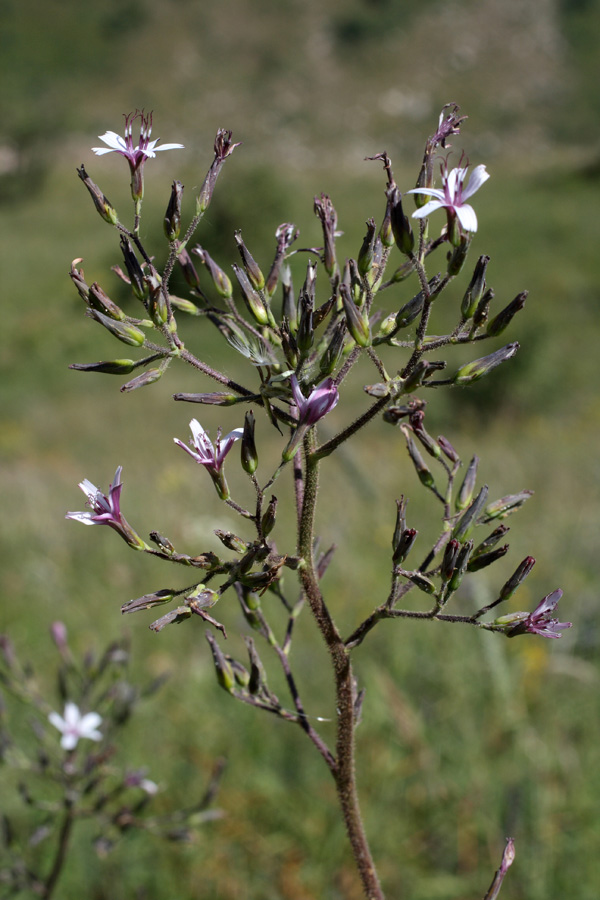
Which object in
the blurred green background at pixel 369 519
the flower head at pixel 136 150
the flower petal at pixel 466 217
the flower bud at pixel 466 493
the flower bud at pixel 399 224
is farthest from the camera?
the blurred green background at pixel 369 519

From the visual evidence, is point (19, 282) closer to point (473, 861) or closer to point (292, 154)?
point (292, 154)

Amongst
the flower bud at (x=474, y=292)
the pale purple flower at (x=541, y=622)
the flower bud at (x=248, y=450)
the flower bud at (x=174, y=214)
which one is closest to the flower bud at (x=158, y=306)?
the flower bud at (x=174, y=214)

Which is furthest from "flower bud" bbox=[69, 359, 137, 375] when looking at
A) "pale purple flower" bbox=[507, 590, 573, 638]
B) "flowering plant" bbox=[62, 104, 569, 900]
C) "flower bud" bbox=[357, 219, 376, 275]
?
"pale purple flower" bbox=[507, 590, 573, 638]

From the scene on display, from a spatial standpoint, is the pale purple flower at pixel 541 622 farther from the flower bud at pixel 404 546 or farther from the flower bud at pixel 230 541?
the flower bud at pixel 230 541

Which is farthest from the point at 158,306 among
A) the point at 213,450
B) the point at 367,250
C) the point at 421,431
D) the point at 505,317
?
the point at 505,317

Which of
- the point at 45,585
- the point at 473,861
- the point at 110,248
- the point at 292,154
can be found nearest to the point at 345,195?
the point at 110,248
